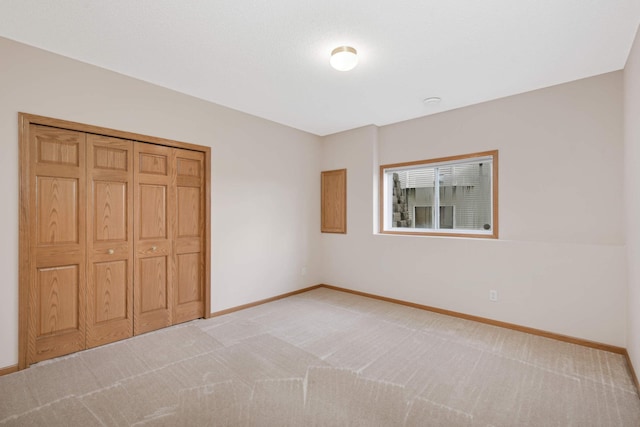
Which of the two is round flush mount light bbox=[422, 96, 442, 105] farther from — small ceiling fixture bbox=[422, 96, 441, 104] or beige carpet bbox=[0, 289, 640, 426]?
beige carpet bbox=[0, 289, 640, 426]

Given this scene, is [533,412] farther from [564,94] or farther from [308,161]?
[308,161]

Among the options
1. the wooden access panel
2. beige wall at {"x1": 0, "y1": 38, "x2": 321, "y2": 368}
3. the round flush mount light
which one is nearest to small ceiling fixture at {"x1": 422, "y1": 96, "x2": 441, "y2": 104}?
the round flush mount light

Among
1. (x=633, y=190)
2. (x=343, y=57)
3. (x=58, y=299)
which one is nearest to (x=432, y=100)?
(x=343, y=57)

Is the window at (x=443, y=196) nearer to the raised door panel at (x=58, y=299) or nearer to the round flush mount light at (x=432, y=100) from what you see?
the round flush mount light at (x=432, y=100)

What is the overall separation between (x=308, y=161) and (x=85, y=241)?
324 cm

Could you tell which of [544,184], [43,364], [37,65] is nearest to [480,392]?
[544,184]

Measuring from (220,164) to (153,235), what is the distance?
1159 mm

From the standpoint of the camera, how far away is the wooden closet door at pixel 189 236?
3418 mm

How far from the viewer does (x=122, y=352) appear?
107 inches

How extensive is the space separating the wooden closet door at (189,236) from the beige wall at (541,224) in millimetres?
2637

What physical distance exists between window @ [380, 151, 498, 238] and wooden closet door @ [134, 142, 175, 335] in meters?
3.02

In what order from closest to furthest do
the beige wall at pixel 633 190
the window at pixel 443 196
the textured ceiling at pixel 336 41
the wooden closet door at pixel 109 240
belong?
the textured ceiling at pixel 336 41 → the beige wall at pixel 633 190 → the wooden closet door at pixel 109 240 → the window at pixel 443 196

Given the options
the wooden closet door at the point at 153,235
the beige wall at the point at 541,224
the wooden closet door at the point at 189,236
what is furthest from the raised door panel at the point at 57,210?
the beige wall at the point at 541,224

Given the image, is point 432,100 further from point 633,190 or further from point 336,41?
point 633,190
